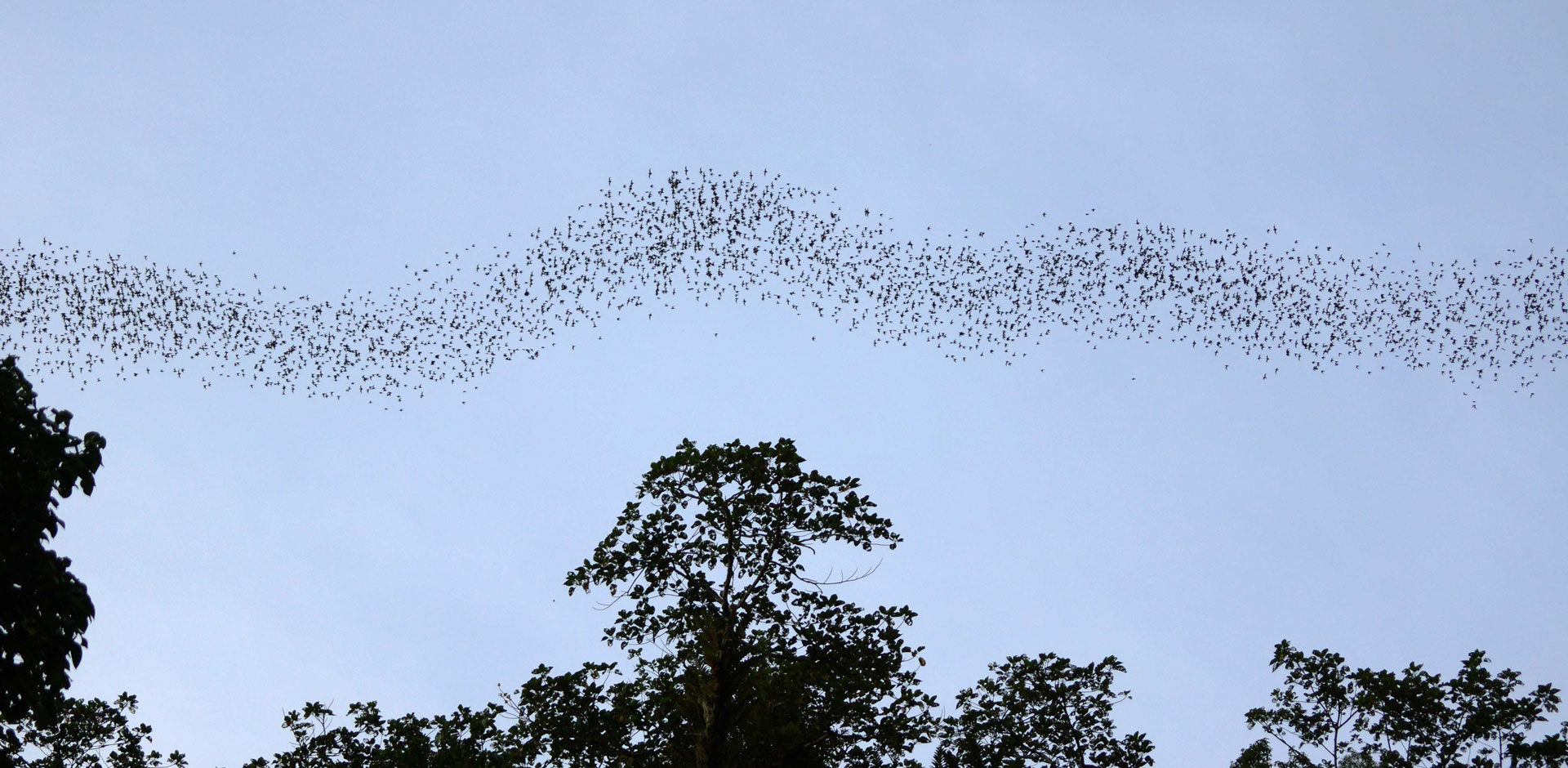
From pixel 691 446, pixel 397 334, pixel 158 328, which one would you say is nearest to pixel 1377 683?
pixel 691 446

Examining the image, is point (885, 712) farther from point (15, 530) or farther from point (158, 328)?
point (158, 328)

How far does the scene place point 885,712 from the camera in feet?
62.8

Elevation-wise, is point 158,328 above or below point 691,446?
above

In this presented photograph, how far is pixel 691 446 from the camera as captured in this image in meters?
19.9

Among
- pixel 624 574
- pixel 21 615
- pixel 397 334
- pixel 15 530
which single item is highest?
pixel 397 334

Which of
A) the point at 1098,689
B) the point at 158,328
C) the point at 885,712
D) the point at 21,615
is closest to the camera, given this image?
the point at 21,615

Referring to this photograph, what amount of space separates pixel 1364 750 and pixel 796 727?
46.1 ft

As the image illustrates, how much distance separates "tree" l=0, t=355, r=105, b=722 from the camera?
11.5 meters

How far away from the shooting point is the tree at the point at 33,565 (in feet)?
37.7

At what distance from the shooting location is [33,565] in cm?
1166

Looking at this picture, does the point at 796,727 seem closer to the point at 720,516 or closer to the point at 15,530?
the point at 720,516

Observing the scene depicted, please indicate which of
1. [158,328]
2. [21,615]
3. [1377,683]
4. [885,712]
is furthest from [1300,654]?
[158,328]

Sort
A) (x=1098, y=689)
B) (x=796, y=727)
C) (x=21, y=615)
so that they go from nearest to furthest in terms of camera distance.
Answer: (x=21, y=615)
(x=796, y=727)
(x=1098, y=689)

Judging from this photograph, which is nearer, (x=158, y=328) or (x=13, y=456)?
(x=13, y=456)
